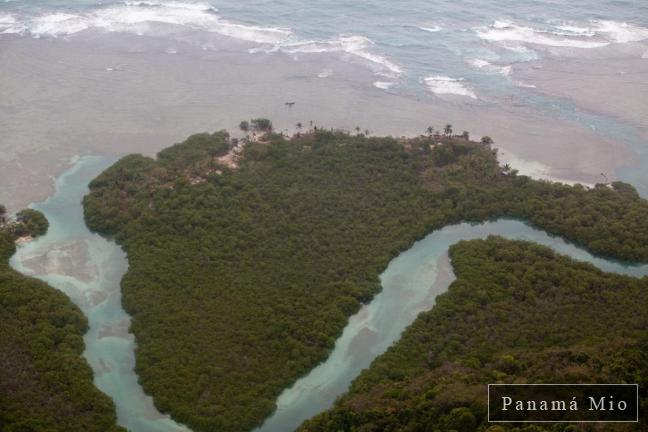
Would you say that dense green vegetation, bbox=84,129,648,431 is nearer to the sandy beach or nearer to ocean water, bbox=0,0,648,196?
the sandy beach

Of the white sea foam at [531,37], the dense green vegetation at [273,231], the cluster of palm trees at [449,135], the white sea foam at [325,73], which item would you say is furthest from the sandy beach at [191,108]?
the white sea foam at [531,37]

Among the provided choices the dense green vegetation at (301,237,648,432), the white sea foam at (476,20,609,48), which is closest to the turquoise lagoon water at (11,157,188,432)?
the dense green vegetation at (301,237,648,432)

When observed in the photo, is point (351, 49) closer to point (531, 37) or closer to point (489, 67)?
point (489, 67)

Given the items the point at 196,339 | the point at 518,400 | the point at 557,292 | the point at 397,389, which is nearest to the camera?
the point at 518,400

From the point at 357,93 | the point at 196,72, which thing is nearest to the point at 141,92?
the point at 196,72

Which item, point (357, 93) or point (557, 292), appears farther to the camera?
point (357, 93)

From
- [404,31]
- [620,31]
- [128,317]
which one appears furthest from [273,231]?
[620,31]

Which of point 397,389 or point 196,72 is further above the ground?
point 196,72

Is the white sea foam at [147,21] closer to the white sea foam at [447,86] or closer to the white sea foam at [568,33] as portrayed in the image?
the white sea foam at [447,86]

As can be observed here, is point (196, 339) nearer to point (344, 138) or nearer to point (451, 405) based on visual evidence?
point (451, 405)
